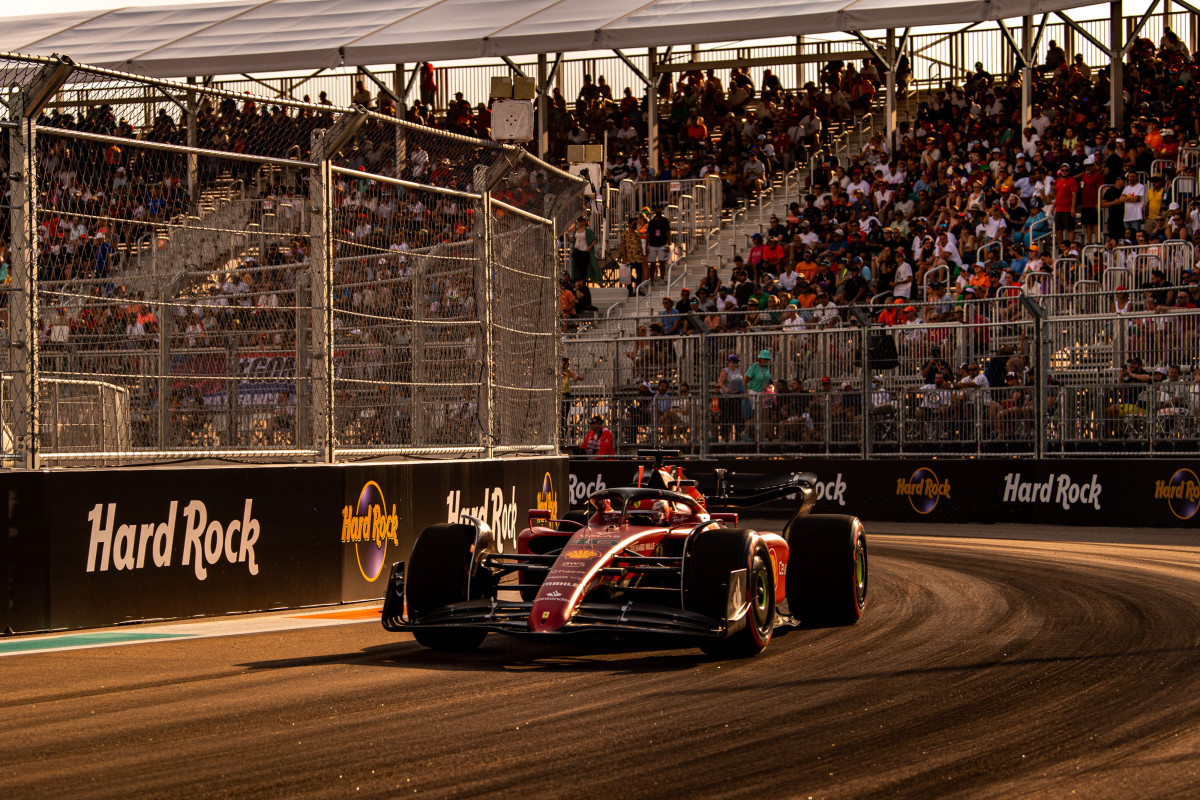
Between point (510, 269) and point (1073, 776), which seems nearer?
point (1073, 776)

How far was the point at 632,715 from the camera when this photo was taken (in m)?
6.25

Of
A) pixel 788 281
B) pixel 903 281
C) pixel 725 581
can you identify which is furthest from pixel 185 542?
pixel 788 281

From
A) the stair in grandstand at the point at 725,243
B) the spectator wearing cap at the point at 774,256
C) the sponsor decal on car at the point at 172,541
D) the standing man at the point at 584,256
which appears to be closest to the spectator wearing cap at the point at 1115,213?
the spectator wearing cap at the point at 774,256

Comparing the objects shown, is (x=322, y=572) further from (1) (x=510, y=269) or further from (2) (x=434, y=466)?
(1) (x=510, y=269)

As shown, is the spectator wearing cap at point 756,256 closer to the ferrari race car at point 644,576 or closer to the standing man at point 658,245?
the standing man at point 658,245

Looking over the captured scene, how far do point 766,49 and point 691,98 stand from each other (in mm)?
3765

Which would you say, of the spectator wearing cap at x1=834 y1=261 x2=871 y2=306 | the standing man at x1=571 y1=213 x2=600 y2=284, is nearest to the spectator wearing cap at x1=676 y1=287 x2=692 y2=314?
the spectator wearing cap at x1=834 y1=261 x2=871 y2=306

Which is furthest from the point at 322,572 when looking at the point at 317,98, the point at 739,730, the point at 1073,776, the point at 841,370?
the point at 317,98

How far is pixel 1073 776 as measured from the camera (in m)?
5.14

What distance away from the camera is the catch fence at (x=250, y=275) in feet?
30.6

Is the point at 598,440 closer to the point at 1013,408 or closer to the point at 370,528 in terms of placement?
the point at 1013,408

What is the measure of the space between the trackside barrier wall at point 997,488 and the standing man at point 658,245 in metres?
7.62

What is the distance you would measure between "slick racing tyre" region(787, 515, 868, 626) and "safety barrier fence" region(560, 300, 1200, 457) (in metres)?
10.4

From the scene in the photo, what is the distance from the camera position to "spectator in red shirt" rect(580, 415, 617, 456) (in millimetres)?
22109
